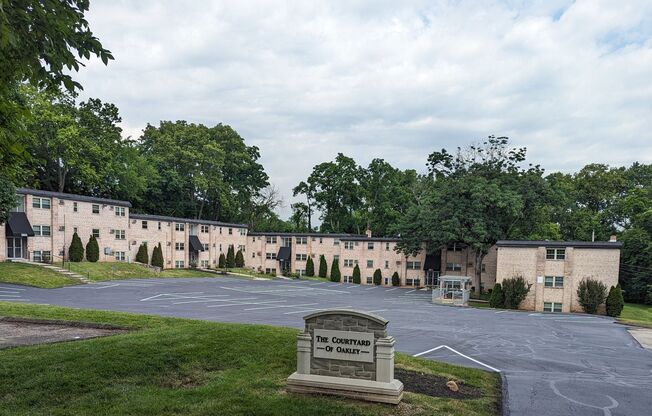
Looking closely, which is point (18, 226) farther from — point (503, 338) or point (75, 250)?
point (503, 338)

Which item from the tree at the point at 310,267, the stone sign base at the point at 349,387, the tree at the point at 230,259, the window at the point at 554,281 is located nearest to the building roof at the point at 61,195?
the tree at the point at 230,259

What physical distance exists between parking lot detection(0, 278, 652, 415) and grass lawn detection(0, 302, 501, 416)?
1.62 metres

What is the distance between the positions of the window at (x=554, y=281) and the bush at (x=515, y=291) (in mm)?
1425

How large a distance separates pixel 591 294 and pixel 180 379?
3637 cm

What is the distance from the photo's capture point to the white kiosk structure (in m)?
39.4

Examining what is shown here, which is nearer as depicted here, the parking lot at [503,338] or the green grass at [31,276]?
the parking lot at [503,338]

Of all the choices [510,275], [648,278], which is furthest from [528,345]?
[648,278]

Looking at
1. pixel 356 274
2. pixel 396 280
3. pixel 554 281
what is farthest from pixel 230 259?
pixel 554 281

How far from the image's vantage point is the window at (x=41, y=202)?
40353 mm

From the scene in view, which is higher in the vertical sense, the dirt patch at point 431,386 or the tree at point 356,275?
the dirt patch at point 431,386

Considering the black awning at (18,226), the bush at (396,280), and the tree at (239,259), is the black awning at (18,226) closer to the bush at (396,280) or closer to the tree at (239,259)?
the tree at (239,259)

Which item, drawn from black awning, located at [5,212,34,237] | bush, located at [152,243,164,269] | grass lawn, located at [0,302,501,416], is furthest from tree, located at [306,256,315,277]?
grass lawn, located at [0,302,501,416]

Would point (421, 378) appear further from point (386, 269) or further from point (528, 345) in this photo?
point (386, 269)

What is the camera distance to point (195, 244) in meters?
57.6
